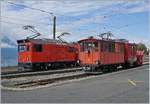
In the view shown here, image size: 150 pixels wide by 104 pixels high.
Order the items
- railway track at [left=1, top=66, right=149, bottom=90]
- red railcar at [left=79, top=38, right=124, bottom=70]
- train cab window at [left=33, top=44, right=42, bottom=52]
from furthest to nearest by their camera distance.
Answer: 1. train cab window at [left=33, top=44, right=42, bottom=52]
2. red railcar at [left=79, top=38, right=124, bottom=70]
3. railway track at [left=1, top=66, right=149, bottom=90]

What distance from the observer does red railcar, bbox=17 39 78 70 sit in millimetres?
38188

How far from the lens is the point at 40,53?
3916cm

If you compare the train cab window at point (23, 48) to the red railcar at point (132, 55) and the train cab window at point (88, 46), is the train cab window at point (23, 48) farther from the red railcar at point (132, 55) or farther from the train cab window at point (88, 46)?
the red railcar at point (132, 55)

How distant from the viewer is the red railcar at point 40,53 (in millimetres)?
38188

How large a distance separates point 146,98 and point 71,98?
2846 mm

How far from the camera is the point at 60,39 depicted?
44.9m

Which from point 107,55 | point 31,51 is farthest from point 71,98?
point 31,51

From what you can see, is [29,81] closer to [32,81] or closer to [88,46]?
[32,81]

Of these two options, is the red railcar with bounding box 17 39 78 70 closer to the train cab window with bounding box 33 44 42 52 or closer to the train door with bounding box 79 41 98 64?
the train cab window with bounding box 33 44 42 52

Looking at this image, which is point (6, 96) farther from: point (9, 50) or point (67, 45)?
point (9, 50)

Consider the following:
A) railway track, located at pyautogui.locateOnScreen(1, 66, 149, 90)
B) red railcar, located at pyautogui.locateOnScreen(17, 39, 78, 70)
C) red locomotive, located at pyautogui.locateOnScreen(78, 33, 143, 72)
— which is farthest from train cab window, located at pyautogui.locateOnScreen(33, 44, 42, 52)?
railway track, located at pyautogui.locateOnScreen(1, 66, 149, 90)

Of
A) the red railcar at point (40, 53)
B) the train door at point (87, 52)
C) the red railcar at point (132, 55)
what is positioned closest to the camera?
the train door at point (87, 52)

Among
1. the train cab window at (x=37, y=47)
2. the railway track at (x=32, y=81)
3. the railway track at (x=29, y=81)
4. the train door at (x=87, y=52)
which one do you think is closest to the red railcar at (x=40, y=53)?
the train cab window at (x=37, y=47)

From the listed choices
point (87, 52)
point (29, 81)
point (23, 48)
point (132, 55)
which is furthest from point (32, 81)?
point (132, 55)
